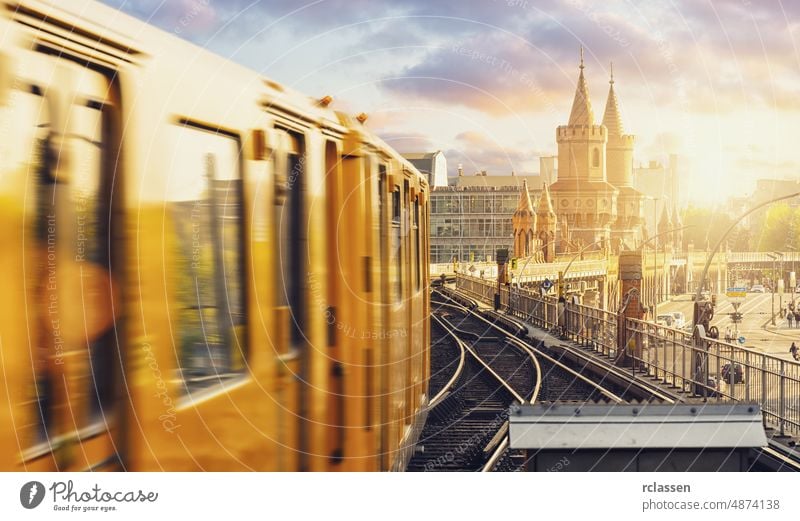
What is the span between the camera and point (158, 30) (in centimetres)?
375

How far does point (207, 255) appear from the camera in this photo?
3.89 metres

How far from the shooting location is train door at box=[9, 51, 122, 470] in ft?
9.86

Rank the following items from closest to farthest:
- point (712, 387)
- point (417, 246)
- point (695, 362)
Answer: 1. point (417, 246)
2. point (712, 387)
3. point (695, 362)

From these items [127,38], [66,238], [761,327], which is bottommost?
[761,327]

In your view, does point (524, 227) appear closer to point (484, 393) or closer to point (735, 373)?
point (484, 393)

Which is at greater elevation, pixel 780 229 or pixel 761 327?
pixel 780 229

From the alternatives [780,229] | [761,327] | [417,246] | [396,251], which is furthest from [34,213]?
[761,327]

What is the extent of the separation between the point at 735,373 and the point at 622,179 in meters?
94.6

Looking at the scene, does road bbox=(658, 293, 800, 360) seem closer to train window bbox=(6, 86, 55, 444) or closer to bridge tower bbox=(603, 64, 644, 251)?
train window bbox=(6, 86, 55, 444)

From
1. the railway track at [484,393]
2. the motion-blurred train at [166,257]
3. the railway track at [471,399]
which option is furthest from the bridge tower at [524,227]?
the motion-blurred train at [166,257]

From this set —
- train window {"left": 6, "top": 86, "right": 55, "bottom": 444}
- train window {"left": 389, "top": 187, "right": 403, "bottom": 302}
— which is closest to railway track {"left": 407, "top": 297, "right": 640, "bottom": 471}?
train window {"left": 389, "top": 187, "right": 403, "bottom": 302}

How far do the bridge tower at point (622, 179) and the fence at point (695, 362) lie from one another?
6821 centimetres
